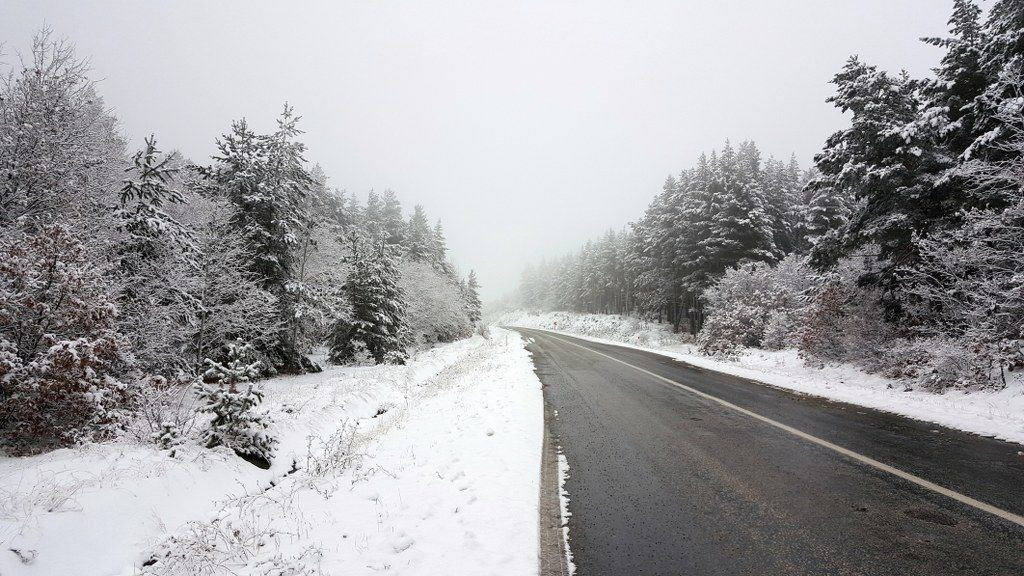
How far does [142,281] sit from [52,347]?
17.5 feet

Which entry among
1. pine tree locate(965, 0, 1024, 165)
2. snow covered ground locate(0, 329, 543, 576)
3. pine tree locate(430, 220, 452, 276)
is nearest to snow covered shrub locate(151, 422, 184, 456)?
snow covered ground locate(0, 329, 543, 576)

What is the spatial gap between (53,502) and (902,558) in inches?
327

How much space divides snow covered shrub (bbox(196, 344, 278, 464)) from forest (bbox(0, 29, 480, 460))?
24 millimetres

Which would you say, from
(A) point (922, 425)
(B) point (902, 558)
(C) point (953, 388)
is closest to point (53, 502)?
(B) point (902, 558)

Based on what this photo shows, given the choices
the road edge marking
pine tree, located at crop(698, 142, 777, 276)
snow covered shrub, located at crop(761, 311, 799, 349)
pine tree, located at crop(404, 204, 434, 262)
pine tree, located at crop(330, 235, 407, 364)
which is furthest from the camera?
→ pine tree, located at crop(404, 204, 434, 262)

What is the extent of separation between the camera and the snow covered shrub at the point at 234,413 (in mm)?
7078

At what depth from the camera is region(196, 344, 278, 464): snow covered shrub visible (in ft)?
23.2

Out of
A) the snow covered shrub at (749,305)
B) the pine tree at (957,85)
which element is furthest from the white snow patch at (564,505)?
the snow covered shrub at (749,305)

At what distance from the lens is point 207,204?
57.2ft

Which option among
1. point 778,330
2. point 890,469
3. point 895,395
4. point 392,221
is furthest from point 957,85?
point 392,221

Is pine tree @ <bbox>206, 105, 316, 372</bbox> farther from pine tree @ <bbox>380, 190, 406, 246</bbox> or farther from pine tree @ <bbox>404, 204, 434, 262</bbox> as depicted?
pine tree @ <bbox>380, 190, 406, 246</bbox>

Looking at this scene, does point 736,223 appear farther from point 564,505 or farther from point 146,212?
point 146,212

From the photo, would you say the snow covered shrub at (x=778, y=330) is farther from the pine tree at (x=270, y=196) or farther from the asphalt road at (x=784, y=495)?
the pine tree at (x=270, y=196)

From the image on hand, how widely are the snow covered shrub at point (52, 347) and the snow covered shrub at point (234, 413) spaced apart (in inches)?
66.9
